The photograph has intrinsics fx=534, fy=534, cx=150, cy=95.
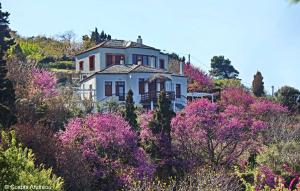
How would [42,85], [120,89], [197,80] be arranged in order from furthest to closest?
[197,80] < [120,89] < [42,85]

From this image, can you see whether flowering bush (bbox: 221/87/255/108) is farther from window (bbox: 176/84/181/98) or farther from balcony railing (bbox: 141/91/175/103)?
balcony railing (bbox: 141/91/175/103)

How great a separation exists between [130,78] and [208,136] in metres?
17.6

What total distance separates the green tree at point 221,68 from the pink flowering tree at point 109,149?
60.4 meters

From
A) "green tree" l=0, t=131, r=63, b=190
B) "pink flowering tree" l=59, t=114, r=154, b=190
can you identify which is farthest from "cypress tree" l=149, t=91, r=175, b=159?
"green tree" l=0, t=131, r=63, b=190

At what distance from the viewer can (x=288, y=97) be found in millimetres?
51969

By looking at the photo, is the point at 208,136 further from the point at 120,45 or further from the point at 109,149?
the point at 120,45

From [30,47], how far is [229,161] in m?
46.2

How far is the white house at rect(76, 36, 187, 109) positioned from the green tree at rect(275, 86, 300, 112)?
9468 millimetres

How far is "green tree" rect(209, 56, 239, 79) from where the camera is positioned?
85188mm

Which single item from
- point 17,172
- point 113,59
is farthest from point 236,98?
point 17,172

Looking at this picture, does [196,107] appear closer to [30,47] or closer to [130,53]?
[130,53]

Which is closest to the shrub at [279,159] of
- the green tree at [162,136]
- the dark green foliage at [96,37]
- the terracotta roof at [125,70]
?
the green tree at [162,136]

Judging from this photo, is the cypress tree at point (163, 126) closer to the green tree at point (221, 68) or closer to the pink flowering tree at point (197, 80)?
the pink flowering tree at point (197, 80)

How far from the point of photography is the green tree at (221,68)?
8519 cm
